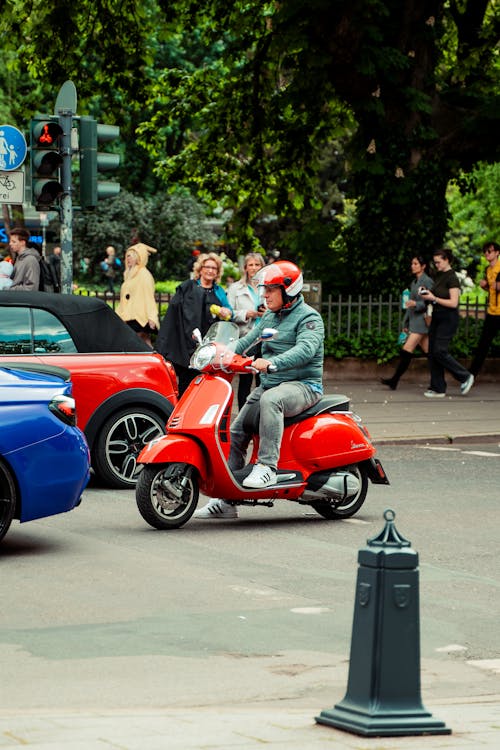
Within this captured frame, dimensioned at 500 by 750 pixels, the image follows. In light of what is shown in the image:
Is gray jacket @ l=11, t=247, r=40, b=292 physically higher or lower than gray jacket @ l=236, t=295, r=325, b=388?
higher

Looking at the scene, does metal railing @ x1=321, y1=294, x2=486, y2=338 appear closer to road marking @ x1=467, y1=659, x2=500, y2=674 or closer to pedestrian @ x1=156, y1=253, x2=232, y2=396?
pedestrian @ x1=156, y1=253, x2=232, y2=396

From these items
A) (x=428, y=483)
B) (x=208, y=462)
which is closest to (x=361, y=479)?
(x=208, y=462)

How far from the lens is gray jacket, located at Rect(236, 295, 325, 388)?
9695 mm

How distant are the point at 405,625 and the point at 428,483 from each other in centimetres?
736

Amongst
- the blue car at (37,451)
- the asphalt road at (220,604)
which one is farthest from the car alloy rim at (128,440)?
the blue car at (37,451)

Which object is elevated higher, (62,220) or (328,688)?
(62,220)

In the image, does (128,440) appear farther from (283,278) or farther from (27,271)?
(27,271)

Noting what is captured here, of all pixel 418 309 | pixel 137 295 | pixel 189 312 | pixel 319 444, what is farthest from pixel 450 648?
pixel 418 309

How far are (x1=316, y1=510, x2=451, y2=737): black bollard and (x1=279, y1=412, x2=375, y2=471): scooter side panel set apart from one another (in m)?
5.05

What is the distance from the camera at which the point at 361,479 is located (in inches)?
396

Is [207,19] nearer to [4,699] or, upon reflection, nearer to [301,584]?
[301,584]

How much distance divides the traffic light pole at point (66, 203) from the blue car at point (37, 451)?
5759mm

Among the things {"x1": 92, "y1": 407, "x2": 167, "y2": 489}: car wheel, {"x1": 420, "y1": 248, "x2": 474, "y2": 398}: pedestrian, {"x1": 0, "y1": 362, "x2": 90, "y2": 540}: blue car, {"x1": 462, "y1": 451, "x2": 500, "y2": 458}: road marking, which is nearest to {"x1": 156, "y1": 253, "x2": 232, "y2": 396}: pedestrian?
{"x1": 462, "y1": 451, "x2": 500, "y2": 458}: road marking

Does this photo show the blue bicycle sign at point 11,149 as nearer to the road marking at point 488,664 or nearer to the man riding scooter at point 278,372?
the man riding scooter at point 278,372
